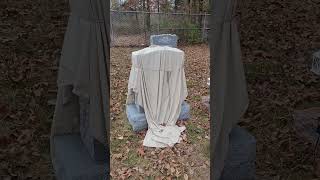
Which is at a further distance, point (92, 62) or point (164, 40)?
point (164, 40)

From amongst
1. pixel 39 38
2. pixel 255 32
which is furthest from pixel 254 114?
pixel 39 38

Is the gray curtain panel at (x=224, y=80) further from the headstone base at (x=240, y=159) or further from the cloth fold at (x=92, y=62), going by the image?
the cloth fold at (x=92, y=62)

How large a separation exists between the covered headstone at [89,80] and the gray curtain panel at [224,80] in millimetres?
736

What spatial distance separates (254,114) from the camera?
4070 millimetres

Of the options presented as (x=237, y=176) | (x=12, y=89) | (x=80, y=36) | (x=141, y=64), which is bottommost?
(x=237, y=176)

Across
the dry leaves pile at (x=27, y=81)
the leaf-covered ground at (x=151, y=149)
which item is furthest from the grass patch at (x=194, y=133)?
the dry leaves pile at (x=27, y=81)

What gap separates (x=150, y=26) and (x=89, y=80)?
2.96 feet

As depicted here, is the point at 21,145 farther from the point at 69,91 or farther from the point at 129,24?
the point at 129,24

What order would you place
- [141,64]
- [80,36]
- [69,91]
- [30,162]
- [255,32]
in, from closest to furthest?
[80,36], [69,91], [141,64], [30,162], [255,32]

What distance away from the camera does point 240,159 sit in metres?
2.94

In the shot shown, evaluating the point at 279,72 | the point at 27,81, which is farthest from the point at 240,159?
the point at 27,81

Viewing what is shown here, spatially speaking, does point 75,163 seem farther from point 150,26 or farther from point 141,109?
point 150,26

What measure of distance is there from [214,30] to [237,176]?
1186 mm

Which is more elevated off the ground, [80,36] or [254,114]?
[80,36]
